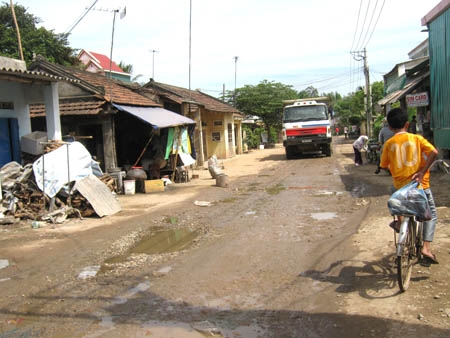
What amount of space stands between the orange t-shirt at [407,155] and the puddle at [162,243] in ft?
11.6

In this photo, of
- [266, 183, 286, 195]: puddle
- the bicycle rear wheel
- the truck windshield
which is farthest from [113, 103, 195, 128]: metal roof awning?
the bicycle rear wheel

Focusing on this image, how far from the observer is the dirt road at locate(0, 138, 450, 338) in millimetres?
3938

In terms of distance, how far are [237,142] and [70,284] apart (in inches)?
1262

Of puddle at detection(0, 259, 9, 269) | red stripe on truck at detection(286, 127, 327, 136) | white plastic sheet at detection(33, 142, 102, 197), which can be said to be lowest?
puddle at detection(0, 259, 9, 269)

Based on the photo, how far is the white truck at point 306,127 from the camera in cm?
2277

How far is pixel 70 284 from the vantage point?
5.32 metres

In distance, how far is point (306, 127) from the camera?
22.8 m

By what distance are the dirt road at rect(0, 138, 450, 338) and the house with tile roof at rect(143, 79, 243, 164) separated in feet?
44.3

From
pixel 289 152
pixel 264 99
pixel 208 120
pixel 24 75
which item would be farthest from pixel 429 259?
pixel 264 99

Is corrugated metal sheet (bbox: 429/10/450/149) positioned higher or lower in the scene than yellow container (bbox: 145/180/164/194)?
higher

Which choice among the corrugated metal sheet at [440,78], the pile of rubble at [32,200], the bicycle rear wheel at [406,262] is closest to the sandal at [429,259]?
the bicycle rear wheel at [406,262]

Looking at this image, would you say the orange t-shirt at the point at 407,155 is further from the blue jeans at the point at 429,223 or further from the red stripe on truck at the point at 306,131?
the red stripe on truck at the point at 306,131

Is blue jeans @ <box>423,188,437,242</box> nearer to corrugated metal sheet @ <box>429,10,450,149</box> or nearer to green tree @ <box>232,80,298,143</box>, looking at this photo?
corrugated metal sheet @ <box>429,10,450,149</box>

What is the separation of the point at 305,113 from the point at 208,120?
336 inches
